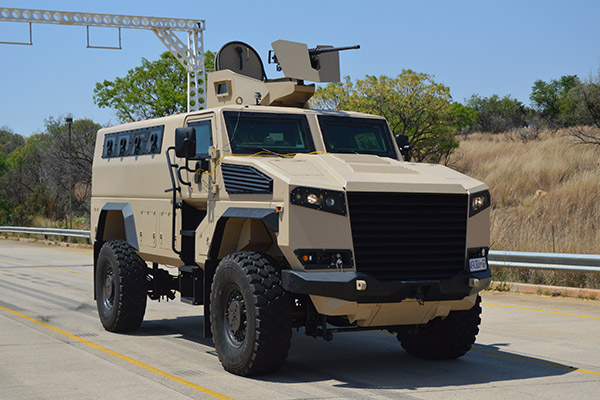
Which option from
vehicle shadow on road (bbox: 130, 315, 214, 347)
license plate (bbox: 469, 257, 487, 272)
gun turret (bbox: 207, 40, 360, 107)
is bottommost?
vehicle shadow on road (bbox: 130, 315, 214, 347)

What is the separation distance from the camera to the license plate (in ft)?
27.0

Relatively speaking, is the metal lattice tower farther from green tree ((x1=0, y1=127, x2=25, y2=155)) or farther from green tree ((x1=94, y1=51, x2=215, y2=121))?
green tree ((x1=0, y1=127, x2=25, y2=155))

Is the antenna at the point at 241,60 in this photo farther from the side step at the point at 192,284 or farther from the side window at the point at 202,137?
the side step at the point at 192,284

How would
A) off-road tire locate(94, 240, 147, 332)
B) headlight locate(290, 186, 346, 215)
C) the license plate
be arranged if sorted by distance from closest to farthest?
headlight locate(290, 186, 346, 215)
the license plate
off-road tire locate(94, 240, 147, 332)

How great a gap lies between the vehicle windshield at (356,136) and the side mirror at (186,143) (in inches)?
62.9

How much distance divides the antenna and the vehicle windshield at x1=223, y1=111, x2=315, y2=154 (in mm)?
1632

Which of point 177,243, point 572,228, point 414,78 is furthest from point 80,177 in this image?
point 177,243

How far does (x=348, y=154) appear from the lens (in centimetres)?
928

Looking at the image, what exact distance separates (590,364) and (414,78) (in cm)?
2615

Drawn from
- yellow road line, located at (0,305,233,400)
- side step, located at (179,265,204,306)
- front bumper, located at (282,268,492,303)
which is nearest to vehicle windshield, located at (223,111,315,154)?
side step, located at (179,265,204,306)

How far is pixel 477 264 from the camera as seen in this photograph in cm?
830

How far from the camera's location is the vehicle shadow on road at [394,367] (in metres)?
8.07

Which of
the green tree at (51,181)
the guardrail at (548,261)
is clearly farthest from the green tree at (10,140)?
the guardrail at (548,261)

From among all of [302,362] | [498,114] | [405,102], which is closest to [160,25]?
[405,102]
